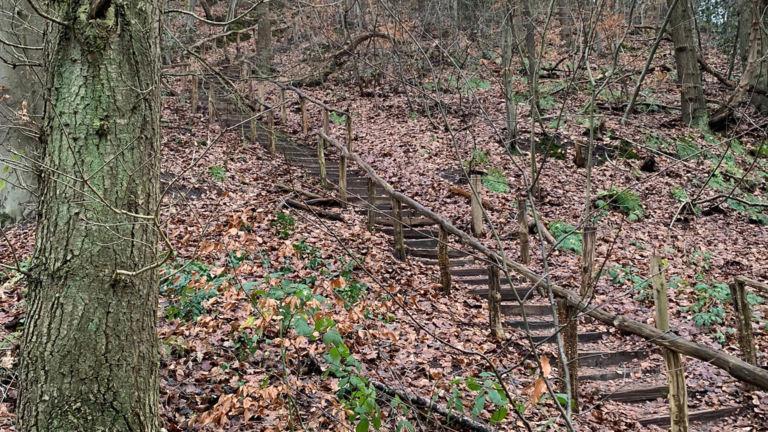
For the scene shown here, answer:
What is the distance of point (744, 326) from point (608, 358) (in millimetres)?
1560

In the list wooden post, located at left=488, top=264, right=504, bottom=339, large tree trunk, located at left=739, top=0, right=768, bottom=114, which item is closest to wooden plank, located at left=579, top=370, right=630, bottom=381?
wooden post, located at left=488, top=264, right=504, bottom=339

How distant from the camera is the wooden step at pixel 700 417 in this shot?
5.33 metres

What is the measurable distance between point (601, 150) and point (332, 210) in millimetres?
7343

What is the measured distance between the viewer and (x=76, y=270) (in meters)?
2.47

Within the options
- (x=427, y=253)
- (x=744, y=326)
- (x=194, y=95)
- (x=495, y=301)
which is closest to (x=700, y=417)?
(x=744, y=326)

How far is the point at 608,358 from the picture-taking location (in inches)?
249

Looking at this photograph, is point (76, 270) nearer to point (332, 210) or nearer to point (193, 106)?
point (332, 210)

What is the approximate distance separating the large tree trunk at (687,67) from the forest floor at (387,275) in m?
0.56

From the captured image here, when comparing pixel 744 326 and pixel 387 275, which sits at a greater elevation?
pixel 387 275

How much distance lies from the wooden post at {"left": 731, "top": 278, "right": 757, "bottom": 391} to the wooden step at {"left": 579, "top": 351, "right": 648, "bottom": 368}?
1061 millimetres

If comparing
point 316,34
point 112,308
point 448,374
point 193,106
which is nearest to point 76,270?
point 112,308

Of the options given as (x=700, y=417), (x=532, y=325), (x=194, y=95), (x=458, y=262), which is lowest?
(x=700, y=417)

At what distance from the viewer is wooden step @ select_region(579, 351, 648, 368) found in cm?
627

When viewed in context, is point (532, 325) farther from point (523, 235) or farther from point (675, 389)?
point (675, 389)
